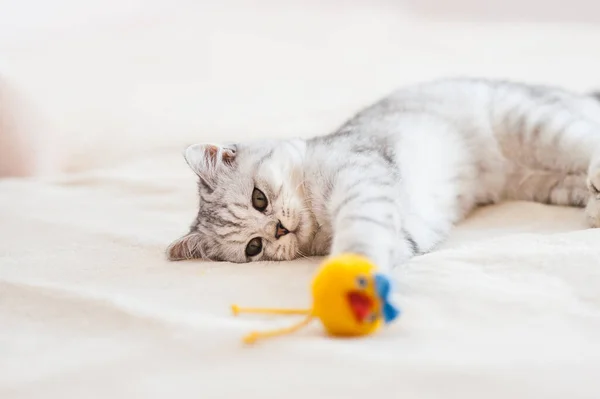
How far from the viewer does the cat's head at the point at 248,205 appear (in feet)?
5.35

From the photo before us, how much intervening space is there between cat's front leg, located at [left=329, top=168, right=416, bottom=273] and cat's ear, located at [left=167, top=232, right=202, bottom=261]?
1.28 feet

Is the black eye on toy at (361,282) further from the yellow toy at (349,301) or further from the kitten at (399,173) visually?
the kitten at (399,173)

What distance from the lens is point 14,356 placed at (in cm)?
112

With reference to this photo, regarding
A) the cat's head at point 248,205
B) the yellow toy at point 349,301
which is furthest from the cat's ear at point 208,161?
the yellow toy at point 349,301

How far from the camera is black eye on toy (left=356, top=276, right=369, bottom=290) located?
1.01 meters

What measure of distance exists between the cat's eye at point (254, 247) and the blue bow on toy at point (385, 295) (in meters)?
0.68

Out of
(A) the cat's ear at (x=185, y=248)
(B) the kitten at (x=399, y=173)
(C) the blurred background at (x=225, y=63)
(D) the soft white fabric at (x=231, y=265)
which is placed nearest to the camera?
(D) the soft white fabric at (x=231, y=265)

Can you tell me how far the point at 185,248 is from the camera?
1698 millimetres

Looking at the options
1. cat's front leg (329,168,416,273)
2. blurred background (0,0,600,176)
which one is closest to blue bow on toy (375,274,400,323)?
cat's front leg (329,168,416,273)

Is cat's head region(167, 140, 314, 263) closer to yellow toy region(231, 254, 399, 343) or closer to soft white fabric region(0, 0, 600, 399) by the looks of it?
soft white fabric region(0, 0, 600, 399)

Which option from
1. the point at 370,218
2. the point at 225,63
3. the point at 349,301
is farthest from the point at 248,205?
the point at 225,63

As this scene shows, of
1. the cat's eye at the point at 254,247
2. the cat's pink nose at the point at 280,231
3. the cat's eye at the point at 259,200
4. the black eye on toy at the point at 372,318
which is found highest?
the black eye on toy at the point at 372,318

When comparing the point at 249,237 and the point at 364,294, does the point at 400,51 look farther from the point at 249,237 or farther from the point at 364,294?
the point at 364,294

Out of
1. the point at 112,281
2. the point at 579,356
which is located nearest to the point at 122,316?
the point at 112,281
